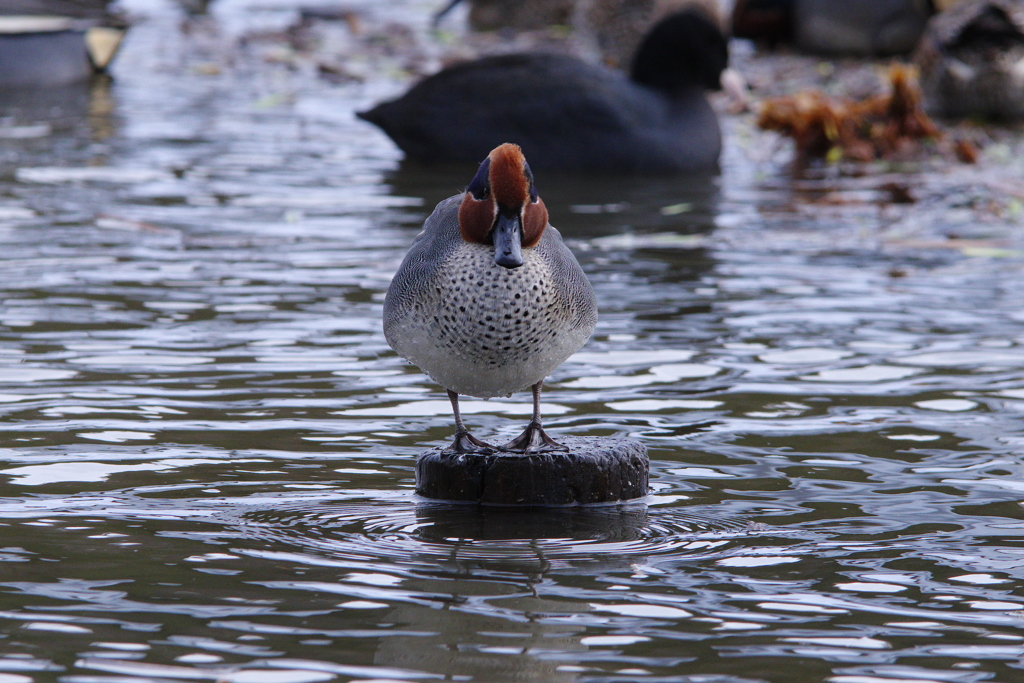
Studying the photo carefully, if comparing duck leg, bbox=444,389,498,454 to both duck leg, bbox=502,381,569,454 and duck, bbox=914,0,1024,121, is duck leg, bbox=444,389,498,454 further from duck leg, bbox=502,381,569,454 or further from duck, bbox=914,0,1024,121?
duck, bbox=914,0,1024,121

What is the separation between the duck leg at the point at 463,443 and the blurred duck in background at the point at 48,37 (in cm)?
1122

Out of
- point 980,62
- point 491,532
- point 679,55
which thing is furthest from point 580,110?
point 491,532

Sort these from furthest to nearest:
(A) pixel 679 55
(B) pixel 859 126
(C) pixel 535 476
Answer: (B) pixel 859 126 → (A) pixel 679 55 → (C) pixel 535 476

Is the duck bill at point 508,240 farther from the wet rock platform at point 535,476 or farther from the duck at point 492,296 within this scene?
the wet rock platform at point 535,476

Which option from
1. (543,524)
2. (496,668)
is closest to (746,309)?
(543,524)

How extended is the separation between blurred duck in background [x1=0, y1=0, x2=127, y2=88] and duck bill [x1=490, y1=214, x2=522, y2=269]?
1149 cm

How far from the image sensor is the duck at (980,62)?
13.2 m

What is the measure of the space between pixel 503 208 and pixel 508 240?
11 cm

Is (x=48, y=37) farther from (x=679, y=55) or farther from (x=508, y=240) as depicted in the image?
(x=508, y=240)

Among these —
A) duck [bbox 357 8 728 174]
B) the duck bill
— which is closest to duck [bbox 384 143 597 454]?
the duck bill

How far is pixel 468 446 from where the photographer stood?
16.1 feet

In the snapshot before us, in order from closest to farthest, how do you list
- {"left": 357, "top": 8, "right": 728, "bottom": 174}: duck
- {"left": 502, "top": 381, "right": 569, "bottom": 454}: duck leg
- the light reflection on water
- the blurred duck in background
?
1. the light reflection on water
2. {"left": 502, "top": 381, "right": 569, "bottom": 454}: duck leg
3. {"left": 357, "top": 8, "right": 728, "bottom": 174}: duck
4. the blurred duck in background

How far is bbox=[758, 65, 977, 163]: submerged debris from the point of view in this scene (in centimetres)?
1212

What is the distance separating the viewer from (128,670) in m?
3.45
